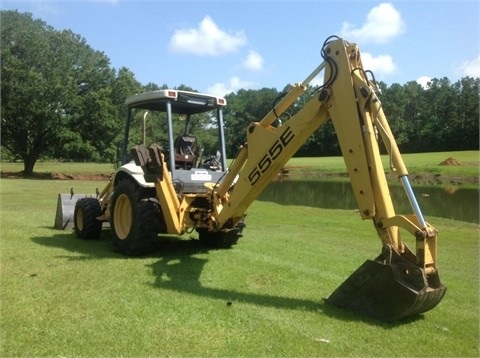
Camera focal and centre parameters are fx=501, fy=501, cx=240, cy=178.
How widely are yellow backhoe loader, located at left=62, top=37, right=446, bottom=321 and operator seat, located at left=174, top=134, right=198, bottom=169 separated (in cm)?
Result: 2

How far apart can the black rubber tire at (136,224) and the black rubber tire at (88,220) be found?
1117 mm

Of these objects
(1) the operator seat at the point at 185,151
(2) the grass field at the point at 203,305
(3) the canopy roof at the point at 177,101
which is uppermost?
(3) the canopy roof at the point at 177,101

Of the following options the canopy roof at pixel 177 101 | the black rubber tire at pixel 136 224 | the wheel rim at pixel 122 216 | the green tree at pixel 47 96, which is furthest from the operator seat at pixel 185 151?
the green tree at pixel 47 96

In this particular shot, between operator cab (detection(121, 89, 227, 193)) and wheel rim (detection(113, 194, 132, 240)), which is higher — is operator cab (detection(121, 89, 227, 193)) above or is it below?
above

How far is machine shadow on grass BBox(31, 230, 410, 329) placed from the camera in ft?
19.0

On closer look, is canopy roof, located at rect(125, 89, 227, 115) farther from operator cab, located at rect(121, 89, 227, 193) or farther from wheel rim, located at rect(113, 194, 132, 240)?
wheel rim, located at rect(113, 194, 132, 240)

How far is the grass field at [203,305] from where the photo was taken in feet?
15.1

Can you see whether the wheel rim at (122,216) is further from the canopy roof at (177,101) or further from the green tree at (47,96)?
the green tree at (47,96)

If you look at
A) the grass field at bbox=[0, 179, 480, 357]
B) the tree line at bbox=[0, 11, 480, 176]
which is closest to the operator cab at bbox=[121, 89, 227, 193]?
the grass field at bbox=[0, 179, 480, 357]

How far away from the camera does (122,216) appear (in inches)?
365

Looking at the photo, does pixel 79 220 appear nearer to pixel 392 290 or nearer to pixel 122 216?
pixel 122 216

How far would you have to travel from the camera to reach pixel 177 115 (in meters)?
10.1

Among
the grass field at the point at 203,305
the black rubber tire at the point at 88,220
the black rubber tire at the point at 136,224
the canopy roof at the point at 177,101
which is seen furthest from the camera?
the black rubber tire at the point at 88,220

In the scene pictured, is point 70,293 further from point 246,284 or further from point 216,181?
point 216,181
